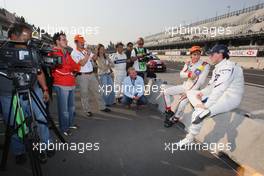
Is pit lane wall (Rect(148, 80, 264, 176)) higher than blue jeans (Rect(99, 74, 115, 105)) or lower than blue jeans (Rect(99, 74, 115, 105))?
lower

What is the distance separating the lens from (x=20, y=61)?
11.5 feet

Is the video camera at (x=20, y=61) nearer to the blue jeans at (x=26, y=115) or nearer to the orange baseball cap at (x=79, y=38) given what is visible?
the blue jeans at (x=26, y=115)

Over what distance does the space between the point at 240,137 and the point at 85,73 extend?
4.19 meters

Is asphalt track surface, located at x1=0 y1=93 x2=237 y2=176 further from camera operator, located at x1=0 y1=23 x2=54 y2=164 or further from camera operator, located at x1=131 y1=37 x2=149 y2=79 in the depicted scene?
camera operator, located at x1=131 y1=37 x2=149 y2=79

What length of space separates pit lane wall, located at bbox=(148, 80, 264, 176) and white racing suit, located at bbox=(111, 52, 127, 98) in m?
4.27

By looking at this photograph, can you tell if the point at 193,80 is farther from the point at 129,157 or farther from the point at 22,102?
the point at 22,102

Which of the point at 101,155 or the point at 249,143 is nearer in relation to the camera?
the point at 249,143

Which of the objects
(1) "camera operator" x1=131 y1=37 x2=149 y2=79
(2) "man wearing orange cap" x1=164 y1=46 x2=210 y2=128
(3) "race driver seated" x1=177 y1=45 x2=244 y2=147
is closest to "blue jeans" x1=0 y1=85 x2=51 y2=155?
(3) "race driver seated" x1=177 y1=45 x2=244 y2=147

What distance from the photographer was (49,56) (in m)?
4.04

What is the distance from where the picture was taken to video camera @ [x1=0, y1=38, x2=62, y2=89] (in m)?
3.44

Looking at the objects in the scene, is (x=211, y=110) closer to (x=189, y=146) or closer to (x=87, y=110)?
(x=189, y=146)

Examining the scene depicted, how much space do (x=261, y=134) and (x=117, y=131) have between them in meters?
3.13

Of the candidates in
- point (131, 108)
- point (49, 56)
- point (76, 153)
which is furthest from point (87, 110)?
point (49, 56)

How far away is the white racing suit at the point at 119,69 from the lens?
336 inches
